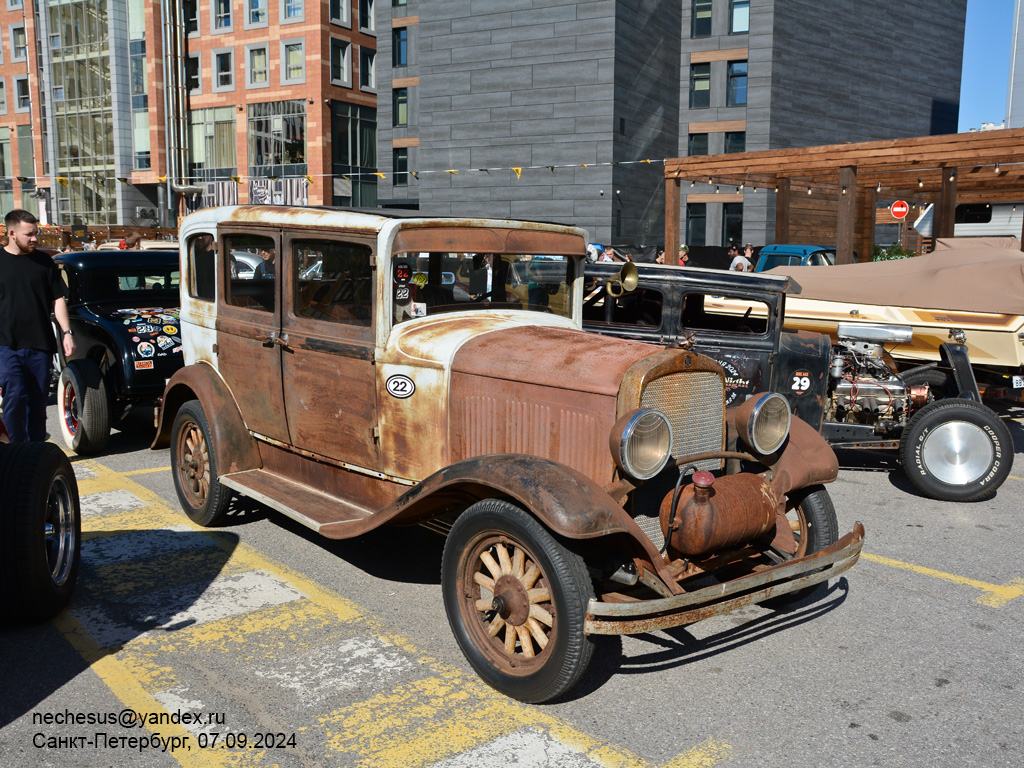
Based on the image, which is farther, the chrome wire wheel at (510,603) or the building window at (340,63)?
the building window at (340,63)

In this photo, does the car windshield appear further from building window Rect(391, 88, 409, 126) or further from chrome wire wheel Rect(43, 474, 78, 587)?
building window Rect(391, 88, 409, 126)

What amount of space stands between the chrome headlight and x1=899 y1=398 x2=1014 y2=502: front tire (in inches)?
128

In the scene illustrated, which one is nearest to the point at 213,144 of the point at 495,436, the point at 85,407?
the point at 85,407

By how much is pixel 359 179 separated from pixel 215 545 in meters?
37.0

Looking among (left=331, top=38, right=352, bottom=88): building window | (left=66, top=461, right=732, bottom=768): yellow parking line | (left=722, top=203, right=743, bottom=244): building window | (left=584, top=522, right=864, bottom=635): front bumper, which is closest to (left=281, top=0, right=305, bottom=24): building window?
(left=331, top=38, right=352, bottom=88): building window

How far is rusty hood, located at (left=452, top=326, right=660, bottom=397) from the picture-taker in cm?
382

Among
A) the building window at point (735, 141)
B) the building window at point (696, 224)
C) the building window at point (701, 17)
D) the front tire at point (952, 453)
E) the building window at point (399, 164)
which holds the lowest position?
the front tire at point (952, 453)

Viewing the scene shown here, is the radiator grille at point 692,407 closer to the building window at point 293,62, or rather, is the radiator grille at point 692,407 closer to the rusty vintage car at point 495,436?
the rusty vintage car at point 495,436

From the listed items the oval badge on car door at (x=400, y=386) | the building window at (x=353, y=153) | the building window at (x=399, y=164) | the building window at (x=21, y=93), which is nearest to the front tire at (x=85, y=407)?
the oval badge on car door at (x=400, y=386)

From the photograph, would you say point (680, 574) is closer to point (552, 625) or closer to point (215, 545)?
point (552, 625)

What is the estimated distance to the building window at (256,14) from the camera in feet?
129

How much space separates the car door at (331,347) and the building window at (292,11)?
3816 centimetres

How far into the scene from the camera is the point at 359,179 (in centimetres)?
4044

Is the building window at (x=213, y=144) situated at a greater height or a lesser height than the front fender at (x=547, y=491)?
greater
